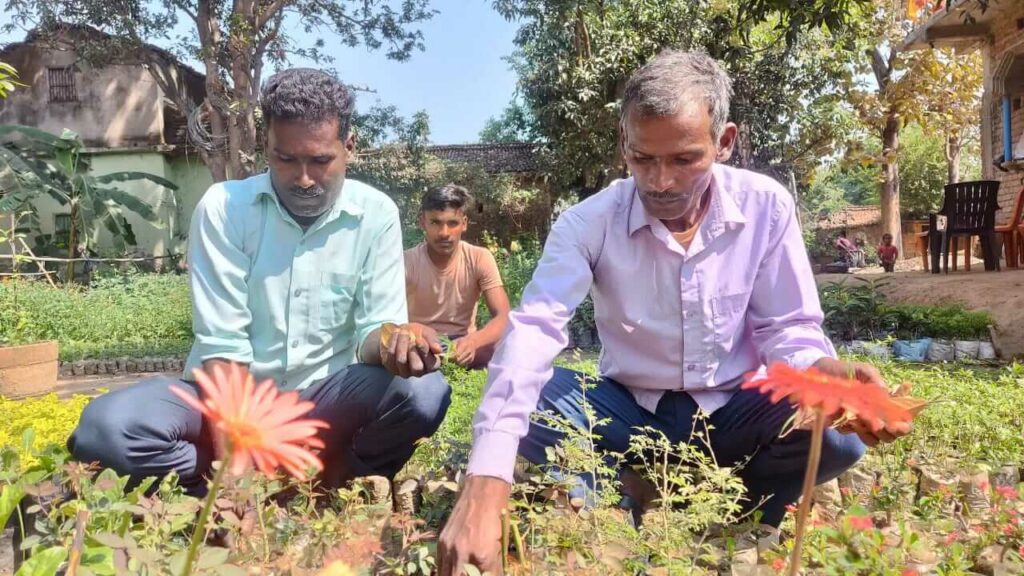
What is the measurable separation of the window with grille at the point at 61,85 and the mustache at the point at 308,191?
20149mm

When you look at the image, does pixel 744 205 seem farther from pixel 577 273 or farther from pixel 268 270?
pixel 268 270

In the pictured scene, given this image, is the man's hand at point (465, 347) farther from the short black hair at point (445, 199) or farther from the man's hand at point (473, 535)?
the man's hand at point (473, 535)

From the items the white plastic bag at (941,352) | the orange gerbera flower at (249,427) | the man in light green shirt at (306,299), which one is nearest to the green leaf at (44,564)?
the orange gerbera flower at (249,427)

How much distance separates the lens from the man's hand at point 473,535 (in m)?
1.46

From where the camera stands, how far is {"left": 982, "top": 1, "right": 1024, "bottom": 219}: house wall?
1079 cm

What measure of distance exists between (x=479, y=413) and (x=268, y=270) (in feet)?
4.10

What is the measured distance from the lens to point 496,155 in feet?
64.2

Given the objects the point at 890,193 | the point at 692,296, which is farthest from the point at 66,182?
the point at 890,193

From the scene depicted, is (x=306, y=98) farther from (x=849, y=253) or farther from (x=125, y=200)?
(x=849, y=253)

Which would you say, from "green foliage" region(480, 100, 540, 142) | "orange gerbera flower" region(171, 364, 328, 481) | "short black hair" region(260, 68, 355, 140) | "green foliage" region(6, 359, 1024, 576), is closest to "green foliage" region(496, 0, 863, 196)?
"green foliage" region(480, 100, 540, 142)

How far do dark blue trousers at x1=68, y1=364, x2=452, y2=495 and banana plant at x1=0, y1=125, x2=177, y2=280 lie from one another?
14.1 meters

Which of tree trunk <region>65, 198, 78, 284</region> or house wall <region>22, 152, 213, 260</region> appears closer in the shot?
tree trunk <region>65, 198, 78, 284</region>

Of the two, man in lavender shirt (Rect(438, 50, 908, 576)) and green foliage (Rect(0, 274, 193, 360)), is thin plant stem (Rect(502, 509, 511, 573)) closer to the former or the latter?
man in lavender shirt (Rect(438, 50, 908, 576))

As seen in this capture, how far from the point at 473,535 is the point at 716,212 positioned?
1.44 metres
